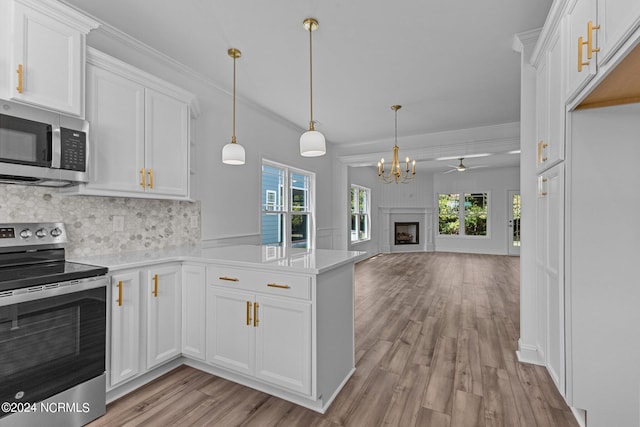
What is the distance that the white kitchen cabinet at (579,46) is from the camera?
1.32 m

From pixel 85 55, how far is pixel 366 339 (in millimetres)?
3146

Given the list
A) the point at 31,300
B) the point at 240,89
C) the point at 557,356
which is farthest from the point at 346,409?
the point at 240,89

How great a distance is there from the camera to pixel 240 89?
366 cm

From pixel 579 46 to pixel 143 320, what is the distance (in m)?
2.96

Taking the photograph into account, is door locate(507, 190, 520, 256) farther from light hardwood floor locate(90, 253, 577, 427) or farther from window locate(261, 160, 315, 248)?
window locate(261, 160, 315, 248)

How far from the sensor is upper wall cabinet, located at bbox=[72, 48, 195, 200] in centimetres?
205

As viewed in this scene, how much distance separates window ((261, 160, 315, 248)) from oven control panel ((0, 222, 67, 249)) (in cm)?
250

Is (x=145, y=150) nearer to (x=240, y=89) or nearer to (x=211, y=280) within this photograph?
(x=211, y=280)

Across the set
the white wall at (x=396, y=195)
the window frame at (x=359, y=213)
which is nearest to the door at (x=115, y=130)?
the window frame at (x=359, y=213)

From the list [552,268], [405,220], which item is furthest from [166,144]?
[405,220]

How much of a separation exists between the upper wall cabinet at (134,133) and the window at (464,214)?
348 inches

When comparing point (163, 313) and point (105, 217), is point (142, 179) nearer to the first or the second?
point (105, 217)

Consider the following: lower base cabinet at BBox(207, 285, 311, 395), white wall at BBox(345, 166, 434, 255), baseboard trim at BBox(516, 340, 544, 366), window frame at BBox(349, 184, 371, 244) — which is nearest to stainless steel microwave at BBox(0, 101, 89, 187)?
lower base cabinet at BBox(207, 285, 311, 395)

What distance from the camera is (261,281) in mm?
2002
